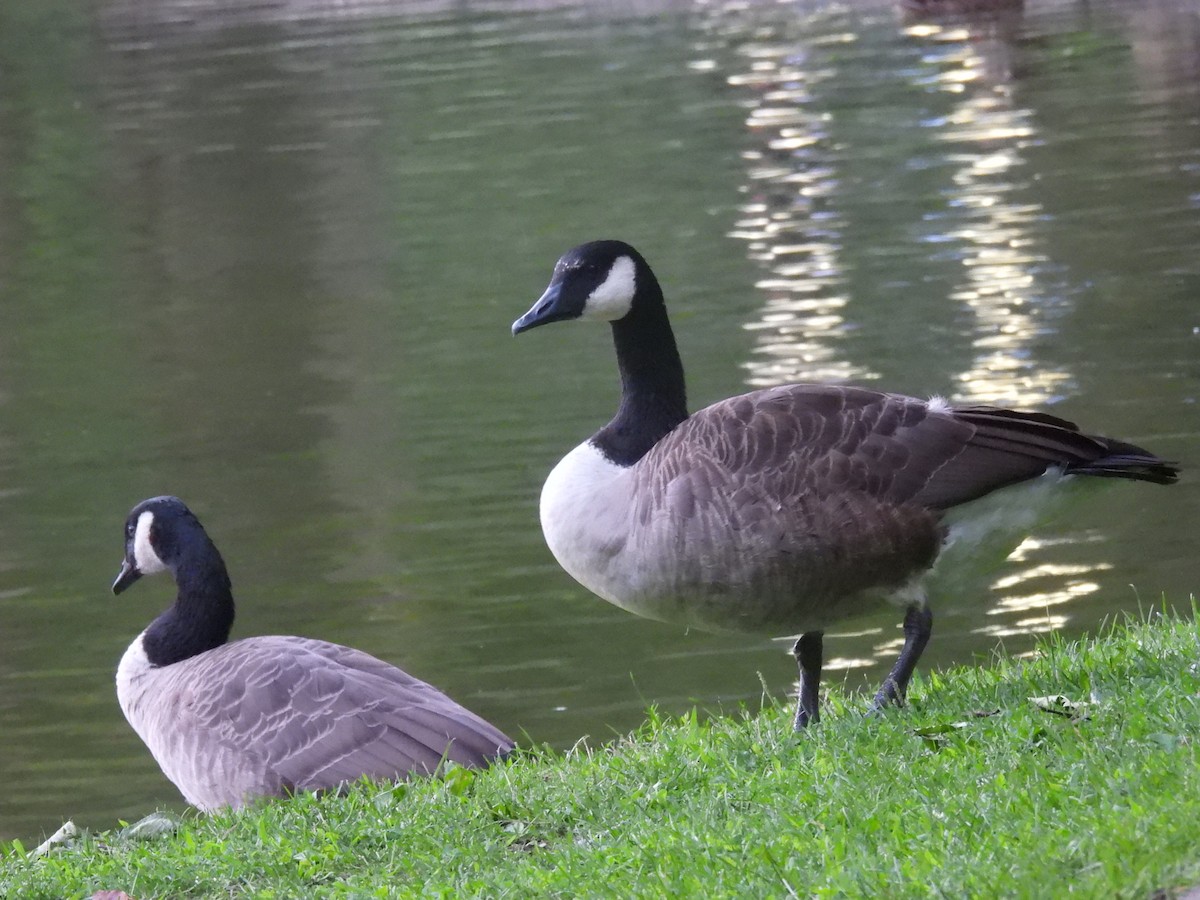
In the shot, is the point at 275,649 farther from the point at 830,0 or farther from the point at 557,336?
the point at 830,0

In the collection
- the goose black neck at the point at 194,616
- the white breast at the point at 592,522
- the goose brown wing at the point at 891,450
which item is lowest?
the goose black neck at the point at 194,616

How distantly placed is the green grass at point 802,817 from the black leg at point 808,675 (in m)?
0.07

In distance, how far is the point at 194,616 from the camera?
30.1 ft

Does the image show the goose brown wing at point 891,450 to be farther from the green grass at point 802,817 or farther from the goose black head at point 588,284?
the goose black head at point 588,284

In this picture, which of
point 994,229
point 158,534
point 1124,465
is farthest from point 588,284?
point 994,229

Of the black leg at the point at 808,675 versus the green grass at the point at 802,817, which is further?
the black leg at the point at 808,675

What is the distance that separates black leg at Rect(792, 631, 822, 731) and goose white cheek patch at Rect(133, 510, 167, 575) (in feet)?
13.4

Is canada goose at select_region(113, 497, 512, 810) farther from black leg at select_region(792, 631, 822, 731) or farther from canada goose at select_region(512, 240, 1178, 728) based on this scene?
black leg at select_region(792, 631, 822, 731)

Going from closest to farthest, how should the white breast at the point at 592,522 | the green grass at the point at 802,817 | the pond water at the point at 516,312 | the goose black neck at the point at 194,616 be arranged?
the green grass at the point at 802,817 < the white breast at the point at 592,522 < the goose black neck at the point at 194,616 < the pond water at the point at 516,312

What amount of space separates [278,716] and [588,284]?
216 cm

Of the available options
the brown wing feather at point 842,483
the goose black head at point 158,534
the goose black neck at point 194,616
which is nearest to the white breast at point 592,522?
the brown wing feather at point 842,483

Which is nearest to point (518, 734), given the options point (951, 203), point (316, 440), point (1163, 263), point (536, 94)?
point (316, 440)

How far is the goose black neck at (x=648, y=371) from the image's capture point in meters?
7.40

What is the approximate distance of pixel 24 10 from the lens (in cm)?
5534
